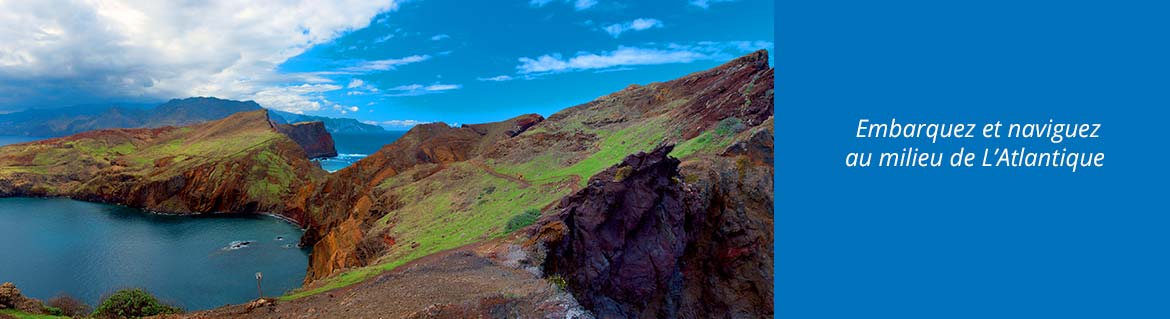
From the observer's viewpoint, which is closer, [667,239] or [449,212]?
[667,239]

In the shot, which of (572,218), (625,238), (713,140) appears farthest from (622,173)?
(713,140)

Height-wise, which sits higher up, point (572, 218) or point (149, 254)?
point (572, 218)

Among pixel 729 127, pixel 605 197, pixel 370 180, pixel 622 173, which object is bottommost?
pixel 605 197

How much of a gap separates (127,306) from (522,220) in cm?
1678

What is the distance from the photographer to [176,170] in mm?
97500

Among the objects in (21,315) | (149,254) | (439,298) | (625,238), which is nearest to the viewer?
(21,315)

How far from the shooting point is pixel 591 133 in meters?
59.3

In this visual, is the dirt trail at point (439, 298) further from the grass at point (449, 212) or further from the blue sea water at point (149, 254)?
the blue sea water at point (149, 254)

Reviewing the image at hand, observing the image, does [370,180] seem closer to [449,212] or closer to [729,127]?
[449,212]

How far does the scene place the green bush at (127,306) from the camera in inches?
713

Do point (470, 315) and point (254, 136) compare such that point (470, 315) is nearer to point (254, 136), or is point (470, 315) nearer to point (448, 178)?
point (448, 178)

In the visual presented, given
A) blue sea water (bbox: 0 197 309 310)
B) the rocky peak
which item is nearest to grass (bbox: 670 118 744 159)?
the rocky peak

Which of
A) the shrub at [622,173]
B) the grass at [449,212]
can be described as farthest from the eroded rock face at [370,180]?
the shrub at [622,173]

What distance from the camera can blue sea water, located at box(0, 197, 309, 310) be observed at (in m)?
48.8
